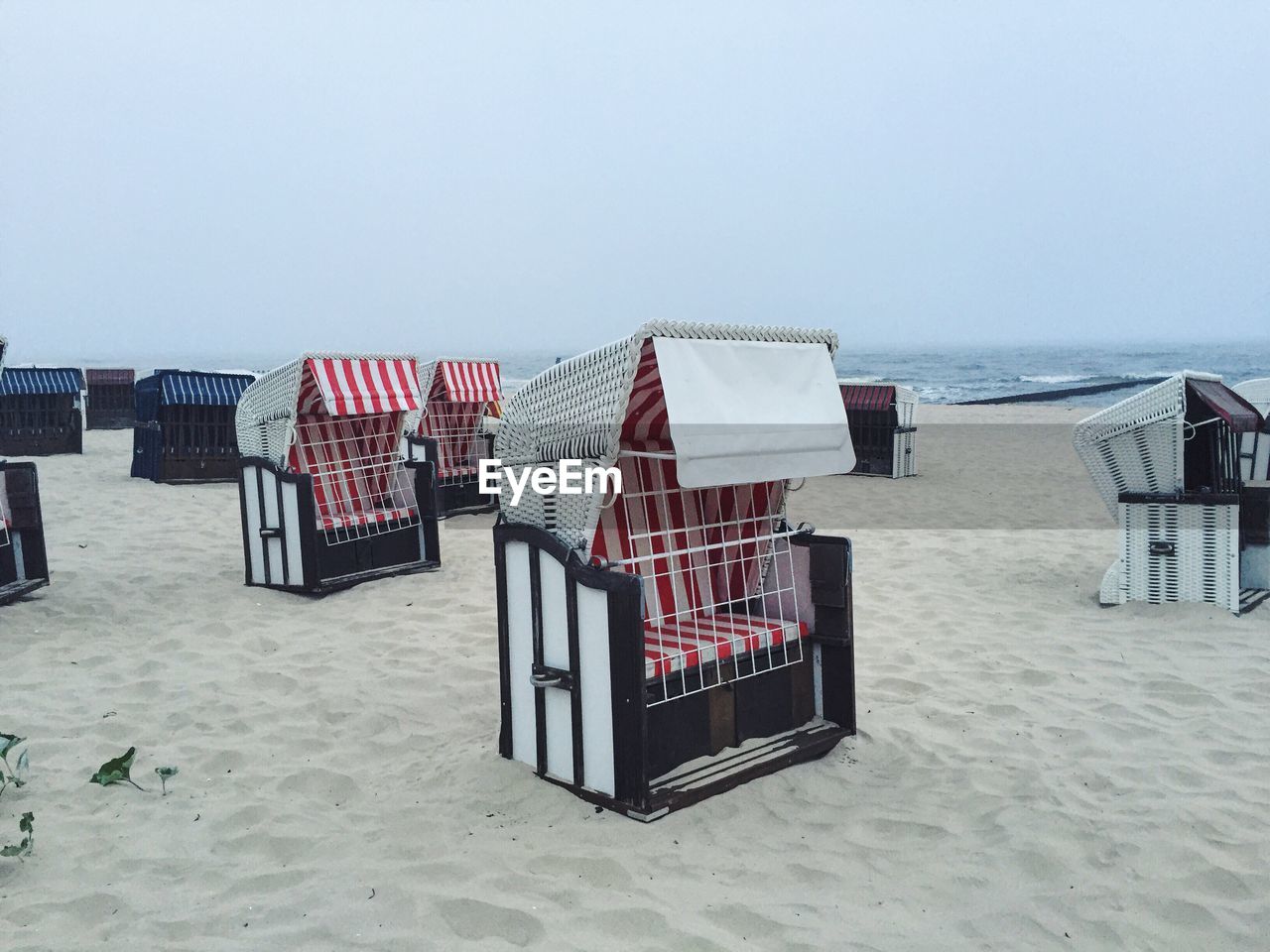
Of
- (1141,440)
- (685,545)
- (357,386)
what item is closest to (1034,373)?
(1141,440)

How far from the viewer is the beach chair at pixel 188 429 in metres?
13.9

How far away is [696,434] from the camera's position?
3609 millimetres

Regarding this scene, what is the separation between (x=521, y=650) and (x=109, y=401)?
23.0m

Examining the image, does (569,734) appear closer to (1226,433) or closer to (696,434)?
(696,434)

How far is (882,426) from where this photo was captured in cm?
1493

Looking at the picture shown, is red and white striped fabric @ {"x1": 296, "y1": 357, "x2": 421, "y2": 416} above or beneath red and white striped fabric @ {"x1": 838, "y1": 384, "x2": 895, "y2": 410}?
above

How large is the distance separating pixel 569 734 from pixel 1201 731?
296 cm

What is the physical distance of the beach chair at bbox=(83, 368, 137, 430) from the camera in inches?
924

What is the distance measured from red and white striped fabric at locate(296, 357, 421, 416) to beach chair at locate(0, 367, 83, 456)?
11.4 m

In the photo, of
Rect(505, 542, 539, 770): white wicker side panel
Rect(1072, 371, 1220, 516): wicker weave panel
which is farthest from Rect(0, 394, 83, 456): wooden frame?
Rect(1072, 371, 1220, 516): wicker weave panel

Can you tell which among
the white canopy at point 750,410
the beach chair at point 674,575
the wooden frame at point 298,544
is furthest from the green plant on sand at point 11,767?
the wooden frame at point 298,544

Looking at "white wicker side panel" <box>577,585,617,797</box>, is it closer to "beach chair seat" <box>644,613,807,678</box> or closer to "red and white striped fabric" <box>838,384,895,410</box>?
"beach chair seat" <box>644,613,807,678</box>

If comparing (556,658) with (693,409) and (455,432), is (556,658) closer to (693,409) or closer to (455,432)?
(693,409)

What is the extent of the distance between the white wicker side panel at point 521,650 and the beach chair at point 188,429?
35.3ft
